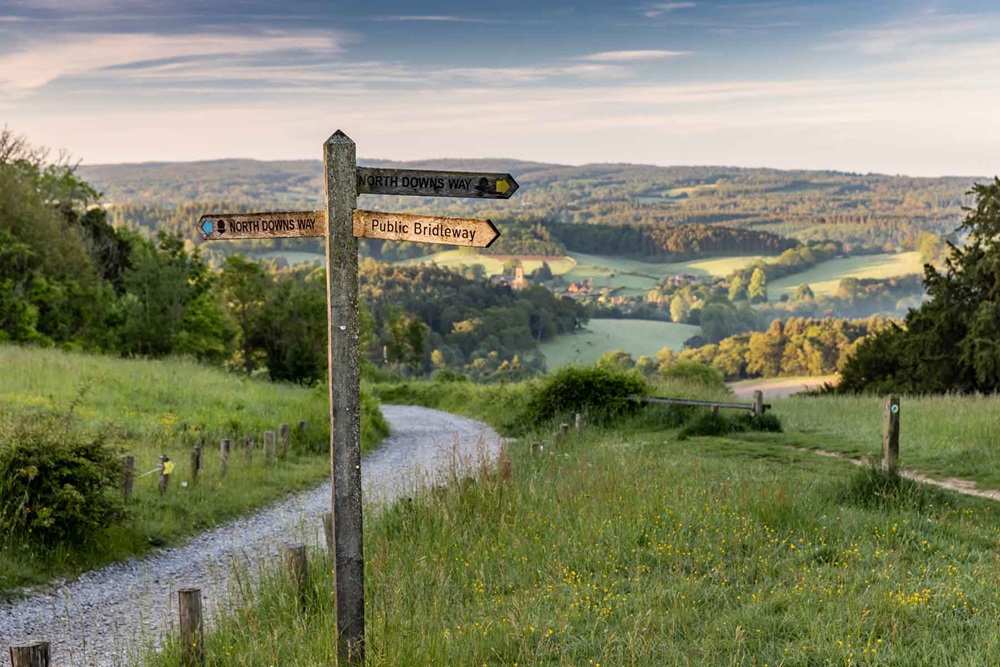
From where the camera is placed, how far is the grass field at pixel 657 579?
6.22 metres

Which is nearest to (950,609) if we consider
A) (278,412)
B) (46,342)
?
(278,412)

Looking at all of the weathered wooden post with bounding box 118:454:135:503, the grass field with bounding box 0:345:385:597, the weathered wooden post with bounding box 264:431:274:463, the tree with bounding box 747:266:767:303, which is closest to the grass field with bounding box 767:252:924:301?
the tree with bounding box 747:266:767:303

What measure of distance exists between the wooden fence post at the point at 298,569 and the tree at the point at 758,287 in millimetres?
143381

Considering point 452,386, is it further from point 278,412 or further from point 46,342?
point 278,412

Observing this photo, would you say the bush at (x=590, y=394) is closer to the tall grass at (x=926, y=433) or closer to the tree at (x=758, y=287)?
the tall grass at (x=926, y=433)

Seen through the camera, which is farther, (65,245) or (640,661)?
(65,245)

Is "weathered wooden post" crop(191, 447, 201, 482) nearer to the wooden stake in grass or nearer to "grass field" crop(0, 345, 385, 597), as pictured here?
"grass field" crop(0, 345, 385, 597)

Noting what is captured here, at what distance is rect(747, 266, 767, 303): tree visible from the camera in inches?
5772

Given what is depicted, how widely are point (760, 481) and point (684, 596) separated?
15.6ft

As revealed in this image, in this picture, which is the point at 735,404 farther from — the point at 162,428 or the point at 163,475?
the point at 162,428

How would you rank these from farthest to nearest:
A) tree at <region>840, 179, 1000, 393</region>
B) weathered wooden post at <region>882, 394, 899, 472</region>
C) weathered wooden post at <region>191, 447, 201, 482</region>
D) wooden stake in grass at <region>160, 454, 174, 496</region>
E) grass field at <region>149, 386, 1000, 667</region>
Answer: tree at <region>840, 179, 1000, 393</region>
weathered wooden post at <region>191, 447, 201, 482</region>
wooden stake in grass at <region>160, 454, 174, 496</region>
weathered wooden post at <region>882, 394, 899, 472</region>
grass field at <region>149, 386, 1000, 667</region>

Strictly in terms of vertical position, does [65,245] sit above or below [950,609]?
above

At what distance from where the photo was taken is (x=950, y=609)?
22.5 ft

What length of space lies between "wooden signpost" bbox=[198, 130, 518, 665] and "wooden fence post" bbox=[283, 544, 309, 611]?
6.01 feet
